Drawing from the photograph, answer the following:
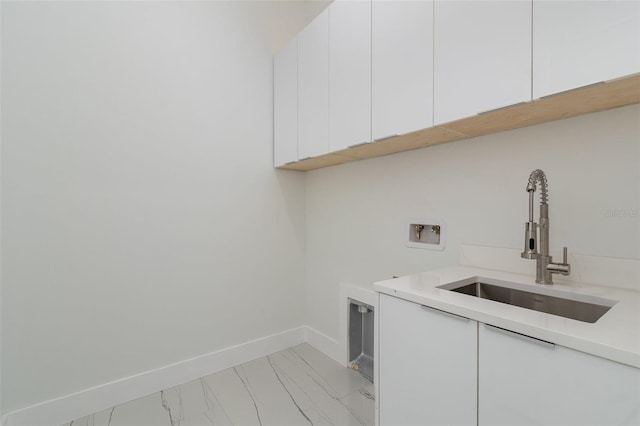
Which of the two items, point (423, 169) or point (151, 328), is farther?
point (151, 328)

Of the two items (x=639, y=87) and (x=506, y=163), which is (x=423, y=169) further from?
(x=639, y=87)

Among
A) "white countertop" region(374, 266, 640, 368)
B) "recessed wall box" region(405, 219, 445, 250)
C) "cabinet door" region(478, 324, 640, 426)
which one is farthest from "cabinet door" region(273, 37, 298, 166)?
"cabinet door" region(478, 324, 640, 426)

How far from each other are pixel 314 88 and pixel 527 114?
1.20 m

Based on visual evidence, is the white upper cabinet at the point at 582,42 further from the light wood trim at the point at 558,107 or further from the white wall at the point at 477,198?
the white wall at the point at 477,198

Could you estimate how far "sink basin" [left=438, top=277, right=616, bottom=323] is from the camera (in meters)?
0.93

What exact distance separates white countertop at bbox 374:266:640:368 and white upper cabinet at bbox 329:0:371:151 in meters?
0.81

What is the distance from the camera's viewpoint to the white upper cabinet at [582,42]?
77cm

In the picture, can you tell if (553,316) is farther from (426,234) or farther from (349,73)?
(349,73)

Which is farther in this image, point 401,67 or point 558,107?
point 401,67

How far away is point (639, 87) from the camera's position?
86cm

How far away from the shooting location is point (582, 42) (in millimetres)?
840

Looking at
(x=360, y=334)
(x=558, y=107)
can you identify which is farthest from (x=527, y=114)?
(x=360, y=334)

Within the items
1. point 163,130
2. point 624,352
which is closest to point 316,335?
point 163,130

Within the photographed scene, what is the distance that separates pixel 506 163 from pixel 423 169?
0.42 m
